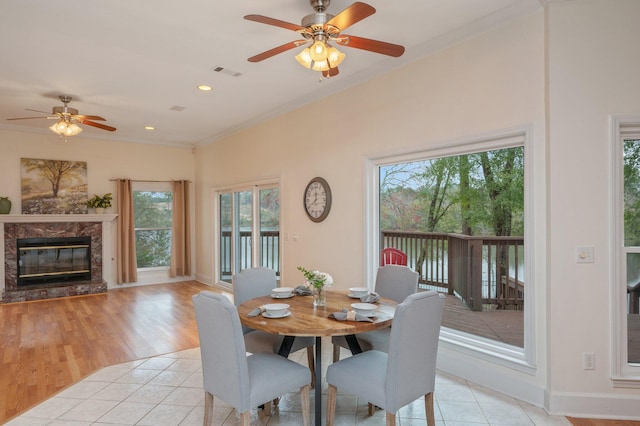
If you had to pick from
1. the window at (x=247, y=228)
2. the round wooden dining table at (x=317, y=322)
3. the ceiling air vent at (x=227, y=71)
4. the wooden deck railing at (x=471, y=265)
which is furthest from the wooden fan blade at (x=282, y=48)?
the window at (x=247, y=228)

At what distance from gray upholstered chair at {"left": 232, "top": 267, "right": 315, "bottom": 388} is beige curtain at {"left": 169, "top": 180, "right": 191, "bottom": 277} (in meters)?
4.84

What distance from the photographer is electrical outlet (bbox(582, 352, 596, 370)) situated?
8.13 feet

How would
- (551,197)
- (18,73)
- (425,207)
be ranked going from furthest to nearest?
(18,73) → (425,207) → (551,197)

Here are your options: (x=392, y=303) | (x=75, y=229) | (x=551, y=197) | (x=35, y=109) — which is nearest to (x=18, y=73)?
(x=35, y=109)

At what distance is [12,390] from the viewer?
2.94 metres

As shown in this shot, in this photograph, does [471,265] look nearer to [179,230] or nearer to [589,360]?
[589,360]

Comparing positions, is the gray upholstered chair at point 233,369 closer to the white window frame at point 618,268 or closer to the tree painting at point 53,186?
the white window frame at point 618,268

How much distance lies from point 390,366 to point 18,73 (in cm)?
465

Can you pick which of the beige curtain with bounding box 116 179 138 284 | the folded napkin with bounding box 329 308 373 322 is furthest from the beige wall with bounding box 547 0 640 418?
the beige curtain with bounding box 116 179 138 284

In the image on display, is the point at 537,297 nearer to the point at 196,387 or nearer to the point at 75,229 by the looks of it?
the point at 196,387

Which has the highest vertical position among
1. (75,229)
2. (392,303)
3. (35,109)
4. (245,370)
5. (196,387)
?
(35,109)

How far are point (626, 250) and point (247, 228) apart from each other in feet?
16.8

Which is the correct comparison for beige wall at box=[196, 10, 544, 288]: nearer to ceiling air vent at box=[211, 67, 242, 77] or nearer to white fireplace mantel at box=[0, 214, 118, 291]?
ceiling air vent at box=[211, 67, 242, 77]

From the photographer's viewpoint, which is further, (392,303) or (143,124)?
(143,124)
